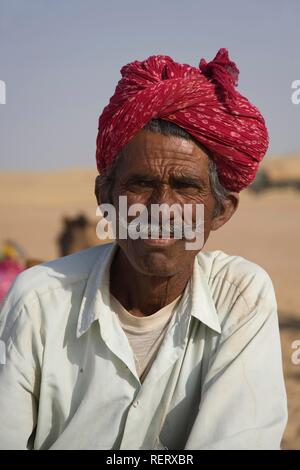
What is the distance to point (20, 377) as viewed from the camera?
2.90m

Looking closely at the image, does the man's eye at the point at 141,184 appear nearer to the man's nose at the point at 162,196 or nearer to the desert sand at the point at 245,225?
the man's nose at the point at 162,196

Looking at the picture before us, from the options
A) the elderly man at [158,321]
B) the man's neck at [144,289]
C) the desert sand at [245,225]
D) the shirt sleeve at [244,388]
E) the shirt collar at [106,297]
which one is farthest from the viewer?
the desert sand at [245,225]

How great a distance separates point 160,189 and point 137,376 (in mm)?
701

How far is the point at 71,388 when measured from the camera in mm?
2918

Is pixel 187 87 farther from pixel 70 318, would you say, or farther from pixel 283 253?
pixel 283 253

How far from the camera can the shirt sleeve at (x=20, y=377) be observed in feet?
9.41

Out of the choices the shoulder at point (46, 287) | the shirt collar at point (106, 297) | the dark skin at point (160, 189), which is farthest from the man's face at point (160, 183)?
the shoulder at point (46, 287)

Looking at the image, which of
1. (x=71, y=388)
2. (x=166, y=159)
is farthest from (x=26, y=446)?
(x=166, y=159)

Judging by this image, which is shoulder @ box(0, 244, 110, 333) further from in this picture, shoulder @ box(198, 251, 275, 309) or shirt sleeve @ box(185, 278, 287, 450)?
shirt sleeve @ box(185, 278, 287, 450)

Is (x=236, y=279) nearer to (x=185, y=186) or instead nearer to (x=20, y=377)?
(x=185, y=186)

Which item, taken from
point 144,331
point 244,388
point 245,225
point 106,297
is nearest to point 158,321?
point 144,331

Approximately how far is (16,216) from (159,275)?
101 feet

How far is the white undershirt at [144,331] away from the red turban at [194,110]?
1.87ft

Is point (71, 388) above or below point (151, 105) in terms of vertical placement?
below
